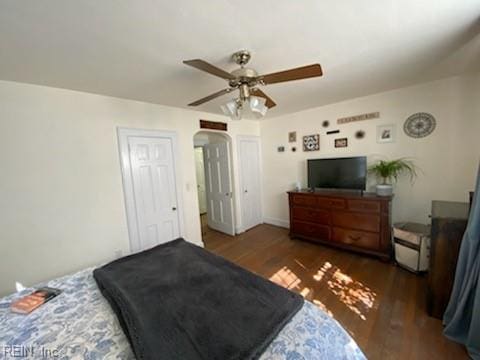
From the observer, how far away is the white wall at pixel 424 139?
242 centimetres

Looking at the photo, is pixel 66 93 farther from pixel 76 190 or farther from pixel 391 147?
pixel 391 147

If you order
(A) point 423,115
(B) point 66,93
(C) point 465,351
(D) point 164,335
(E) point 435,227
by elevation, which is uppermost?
(B) point 66,93

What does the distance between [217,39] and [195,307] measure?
5.80 ft

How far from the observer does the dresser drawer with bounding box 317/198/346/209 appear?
299 centimetres

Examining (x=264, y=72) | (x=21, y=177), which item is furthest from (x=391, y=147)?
(x=21, y=177)

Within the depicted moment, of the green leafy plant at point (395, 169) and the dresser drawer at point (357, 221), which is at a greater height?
the green leafy plant at point (395, 169)

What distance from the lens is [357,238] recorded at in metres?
2.90

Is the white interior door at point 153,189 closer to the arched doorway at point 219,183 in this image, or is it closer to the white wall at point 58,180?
the white wall at point 58,180

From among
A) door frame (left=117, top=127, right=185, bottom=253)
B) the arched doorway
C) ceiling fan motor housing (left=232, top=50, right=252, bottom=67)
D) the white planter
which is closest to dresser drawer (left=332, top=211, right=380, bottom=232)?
the white planter

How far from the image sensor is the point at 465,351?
1.48 m

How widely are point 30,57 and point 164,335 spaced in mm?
2171

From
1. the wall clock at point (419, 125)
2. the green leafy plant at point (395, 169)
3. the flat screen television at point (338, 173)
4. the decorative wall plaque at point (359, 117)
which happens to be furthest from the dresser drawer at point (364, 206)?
the decorative wall plaque at point (359, 117)

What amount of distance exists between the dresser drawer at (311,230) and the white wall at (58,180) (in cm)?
265

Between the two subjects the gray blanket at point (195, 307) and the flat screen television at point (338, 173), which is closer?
the gray blanket at point (195, 307)
